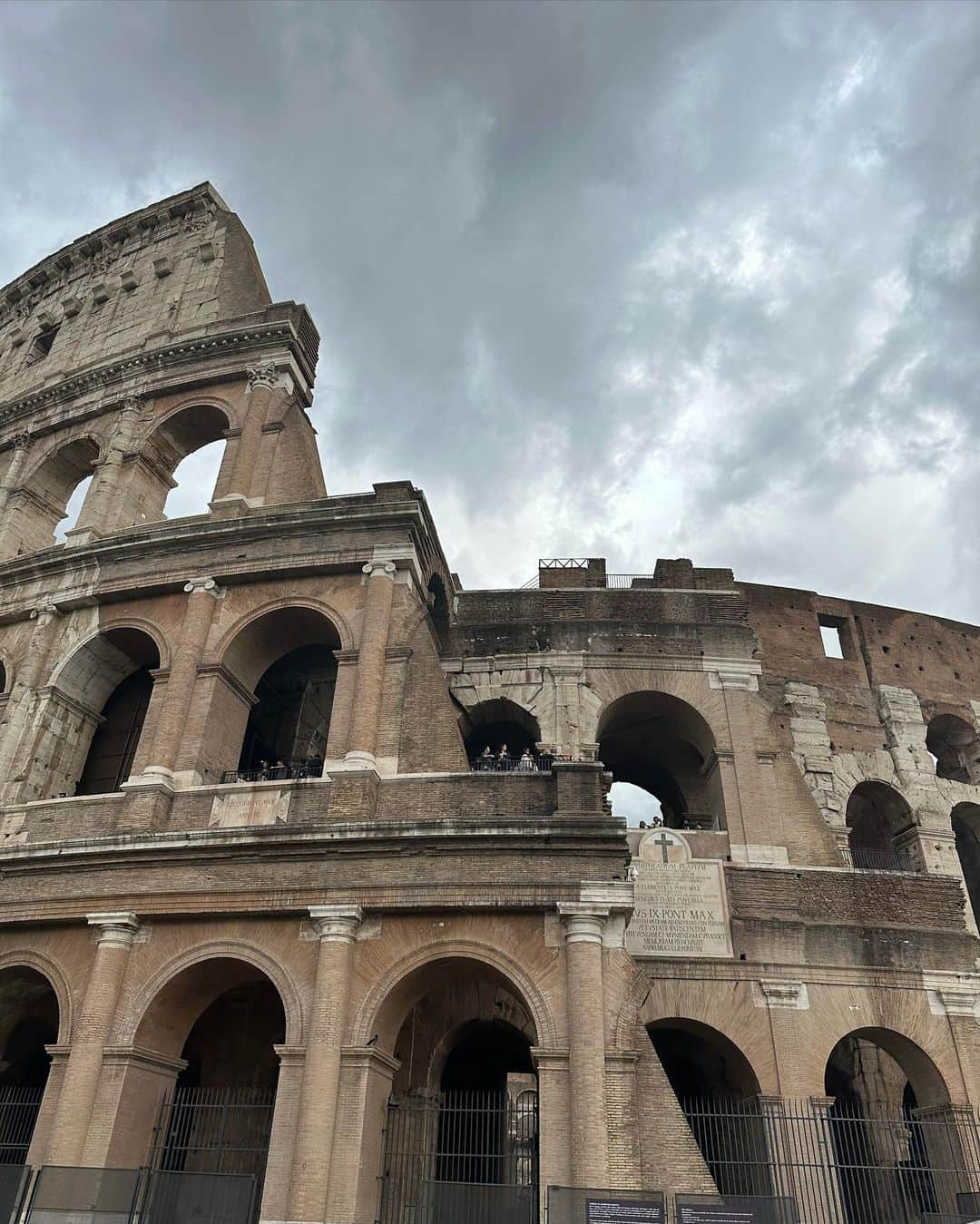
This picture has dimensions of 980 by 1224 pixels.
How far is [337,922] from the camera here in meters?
11.1

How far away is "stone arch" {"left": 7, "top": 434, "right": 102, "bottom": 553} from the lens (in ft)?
61.7

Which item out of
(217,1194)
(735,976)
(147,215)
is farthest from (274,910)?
(147,215)

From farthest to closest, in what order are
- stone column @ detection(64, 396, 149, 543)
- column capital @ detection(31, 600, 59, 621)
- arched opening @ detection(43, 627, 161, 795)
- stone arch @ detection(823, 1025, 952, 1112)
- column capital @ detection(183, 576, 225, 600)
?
stone column @ detection(64, 396, 149, 543)
column capital @ detection(31, 600, 59, 621)
arched opening @ detection(43, 627, 161, 795)
column capital @ detection(183, 576, 225, 600)
stone arch @ detection(823, 1025, 952, 1112)

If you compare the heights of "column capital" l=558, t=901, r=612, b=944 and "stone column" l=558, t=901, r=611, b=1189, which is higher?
"column capital" l=558, t=901, r=612, b=944

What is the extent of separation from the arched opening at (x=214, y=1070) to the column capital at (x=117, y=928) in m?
0.86

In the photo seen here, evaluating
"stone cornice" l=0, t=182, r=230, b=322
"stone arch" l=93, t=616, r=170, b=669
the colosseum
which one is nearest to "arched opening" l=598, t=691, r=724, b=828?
the colosseum

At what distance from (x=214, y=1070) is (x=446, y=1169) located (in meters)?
3.72

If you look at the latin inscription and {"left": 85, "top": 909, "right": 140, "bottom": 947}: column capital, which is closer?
{"left": 85, "top": 909, "right": 140, "bottom": 947}: column capital

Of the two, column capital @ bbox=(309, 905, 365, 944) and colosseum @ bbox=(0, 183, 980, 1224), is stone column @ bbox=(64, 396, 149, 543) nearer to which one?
colosseum @ bbox=(0, 183, 980, 1224)

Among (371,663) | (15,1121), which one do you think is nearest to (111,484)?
(371,663)

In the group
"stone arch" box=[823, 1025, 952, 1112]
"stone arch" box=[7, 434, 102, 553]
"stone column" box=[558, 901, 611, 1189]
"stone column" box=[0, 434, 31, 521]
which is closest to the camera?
"stone column" box=[558, 901, 611, 1189]

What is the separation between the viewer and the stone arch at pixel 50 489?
18812 mm

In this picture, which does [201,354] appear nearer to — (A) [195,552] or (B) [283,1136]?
(A) [195,552]

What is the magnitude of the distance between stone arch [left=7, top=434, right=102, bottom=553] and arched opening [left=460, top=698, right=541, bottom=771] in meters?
9.67
